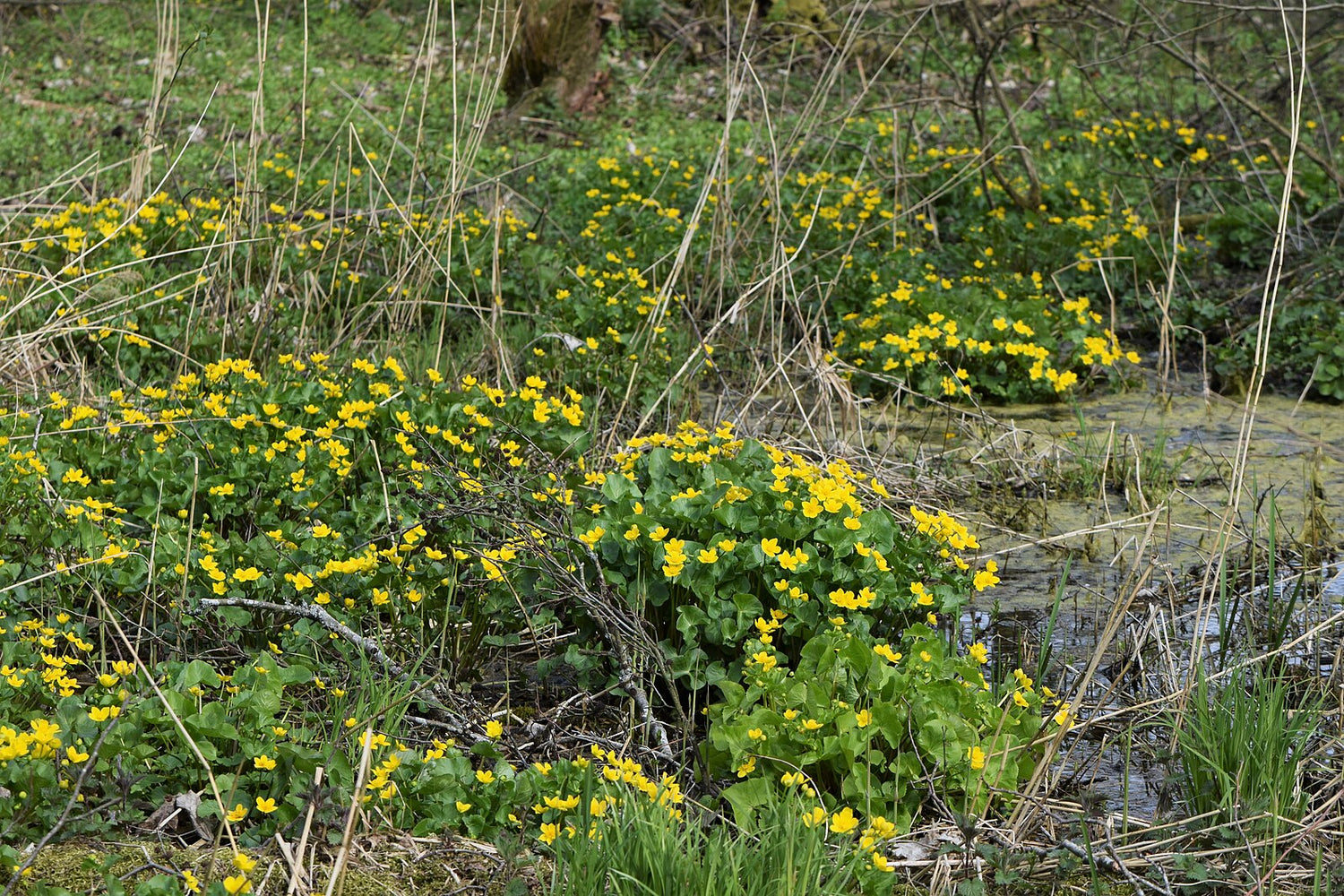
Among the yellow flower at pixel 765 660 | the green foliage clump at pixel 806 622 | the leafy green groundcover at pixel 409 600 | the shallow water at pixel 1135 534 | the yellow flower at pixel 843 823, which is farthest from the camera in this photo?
the shallow water at pixel 1135 534

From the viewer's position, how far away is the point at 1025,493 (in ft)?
15.3

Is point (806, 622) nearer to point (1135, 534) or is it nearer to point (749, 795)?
point (749, 795)

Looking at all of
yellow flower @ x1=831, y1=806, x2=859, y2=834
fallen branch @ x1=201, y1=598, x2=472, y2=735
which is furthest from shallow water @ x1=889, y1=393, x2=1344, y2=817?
fallen branch @ x1=201, y1=598, x2=472, y2=735

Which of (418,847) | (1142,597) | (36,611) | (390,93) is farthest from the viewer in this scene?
(390,93)

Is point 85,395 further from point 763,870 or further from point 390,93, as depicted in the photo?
point 390,93

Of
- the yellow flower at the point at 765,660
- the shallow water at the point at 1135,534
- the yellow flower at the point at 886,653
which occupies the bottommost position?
the shallow water at the point at 1135,534

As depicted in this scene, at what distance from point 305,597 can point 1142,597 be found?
2.22 meters

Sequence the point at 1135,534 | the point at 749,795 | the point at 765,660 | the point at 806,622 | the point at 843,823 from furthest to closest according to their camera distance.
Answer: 1. the point at 1135,534
2. the point at 806,622
3. the point at 765,660
4. the point at 749,795
5. the point at 843,823

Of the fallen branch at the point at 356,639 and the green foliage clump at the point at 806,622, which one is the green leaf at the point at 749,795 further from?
the fallen branch at the point at 356,639

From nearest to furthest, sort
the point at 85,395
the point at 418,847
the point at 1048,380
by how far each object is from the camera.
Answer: the point at 418,847 < the point at 85,395 < the point at 1048,380

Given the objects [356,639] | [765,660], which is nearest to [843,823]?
[765,660]

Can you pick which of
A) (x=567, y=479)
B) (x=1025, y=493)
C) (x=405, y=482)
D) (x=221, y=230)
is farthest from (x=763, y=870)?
(x=221, y=230)

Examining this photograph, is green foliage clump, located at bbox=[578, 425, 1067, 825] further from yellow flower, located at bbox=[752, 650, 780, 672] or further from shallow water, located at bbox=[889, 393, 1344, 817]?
shallow water, located at bbox=[889, 393, 1344, 817]

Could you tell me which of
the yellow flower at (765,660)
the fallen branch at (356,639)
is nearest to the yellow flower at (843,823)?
the yellow flower at (765,660)
